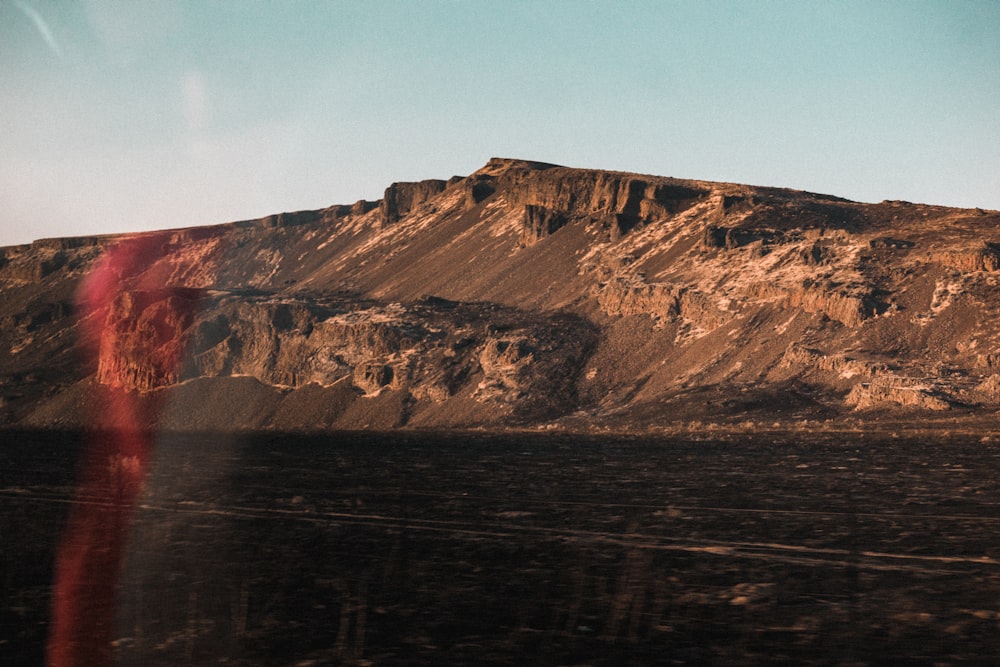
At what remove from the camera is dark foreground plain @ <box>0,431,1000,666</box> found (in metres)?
22.4

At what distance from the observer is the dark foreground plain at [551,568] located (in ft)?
73.6

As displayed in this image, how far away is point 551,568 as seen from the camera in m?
31.9

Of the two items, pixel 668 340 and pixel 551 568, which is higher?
pixel 668 340

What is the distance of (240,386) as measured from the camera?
185m

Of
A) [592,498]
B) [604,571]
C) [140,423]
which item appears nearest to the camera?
[604,571]

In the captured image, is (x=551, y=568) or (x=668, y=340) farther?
(x=668, y=340)

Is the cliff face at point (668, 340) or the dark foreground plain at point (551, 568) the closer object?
the dark foreground plain at point (551, 568)

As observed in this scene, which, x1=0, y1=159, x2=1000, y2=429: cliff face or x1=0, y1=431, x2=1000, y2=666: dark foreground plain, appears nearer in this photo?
x1=0, y1=431, x2=1000, y2=666: dark foreground plain

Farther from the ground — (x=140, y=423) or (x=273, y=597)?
(x=273, y=597)

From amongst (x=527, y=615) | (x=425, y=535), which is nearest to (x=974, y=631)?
(x=527, y=615)

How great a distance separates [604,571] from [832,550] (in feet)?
26.3

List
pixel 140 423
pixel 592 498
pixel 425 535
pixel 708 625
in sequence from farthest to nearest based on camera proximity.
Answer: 1. pixel 140 423
2. pixel 592 498
3. pixel 425 535
4. pixel 708 625

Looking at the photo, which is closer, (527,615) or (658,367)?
(527,615)

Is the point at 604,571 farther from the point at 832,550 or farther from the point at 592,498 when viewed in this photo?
the point at 592,498
